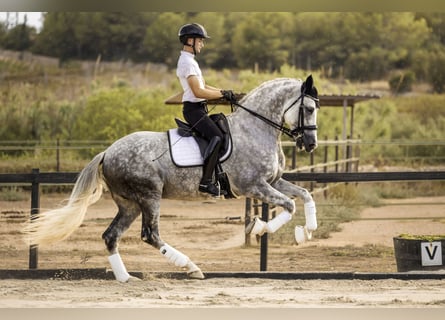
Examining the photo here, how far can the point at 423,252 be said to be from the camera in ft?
26.2

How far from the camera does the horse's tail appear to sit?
755 cm

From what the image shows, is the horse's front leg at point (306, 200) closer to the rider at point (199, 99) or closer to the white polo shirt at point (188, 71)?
the rider at point (199, 99)

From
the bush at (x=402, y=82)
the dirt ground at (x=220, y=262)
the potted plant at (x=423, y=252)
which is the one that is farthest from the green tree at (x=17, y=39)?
the potted plant at (x=423, y=252)

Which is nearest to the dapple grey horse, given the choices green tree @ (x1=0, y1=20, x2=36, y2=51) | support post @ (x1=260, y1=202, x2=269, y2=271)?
support post @ (x1=260, y1=202, x2=269, y2=271)

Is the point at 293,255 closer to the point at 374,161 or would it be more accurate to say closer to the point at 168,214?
the point at 168,214

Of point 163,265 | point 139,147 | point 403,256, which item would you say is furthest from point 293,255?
point 139,147

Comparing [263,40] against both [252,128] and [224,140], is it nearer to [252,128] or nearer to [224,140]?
[252,128]

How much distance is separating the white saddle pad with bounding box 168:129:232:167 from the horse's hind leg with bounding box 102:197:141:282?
518 mm

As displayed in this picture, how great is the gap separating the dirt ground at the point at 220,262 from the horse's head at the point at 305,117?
3.62 feet

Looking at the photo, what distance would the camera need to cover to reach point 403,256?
812 centimetres

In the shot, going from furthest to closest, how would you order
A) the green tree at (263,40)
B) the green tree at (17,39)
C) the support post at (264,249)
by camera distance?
the green tree at (263,40) → the green tree at (17,39) → the support post at (264,249)

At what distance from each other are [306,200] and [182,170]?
926mm

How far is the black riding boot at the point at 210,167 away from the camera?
23.8 feet
